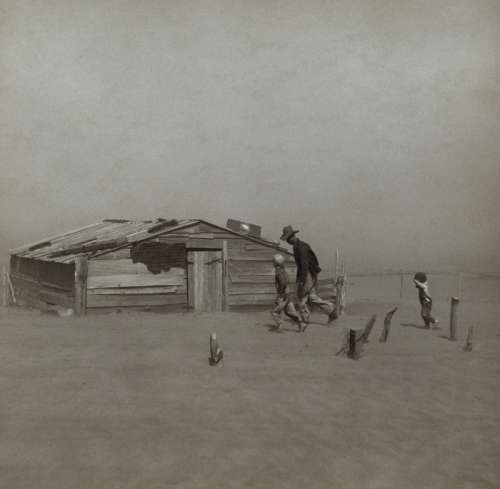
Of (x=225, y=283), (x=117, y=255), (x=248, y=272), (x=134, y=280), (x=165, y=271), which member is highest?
(x=117, y=255)

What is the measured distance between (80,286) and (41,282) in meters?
4.18

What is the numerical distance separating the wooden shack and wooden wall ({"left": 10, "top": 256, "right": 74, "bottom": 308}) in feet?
0.12

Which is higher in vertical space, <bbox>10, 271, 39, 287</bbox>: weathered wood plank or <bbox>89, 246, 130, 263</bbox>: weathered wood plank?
<bbox>89, 246, 130, 263</bbox>: weathered wood plank

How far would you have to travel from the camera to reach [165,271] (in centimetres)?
1720

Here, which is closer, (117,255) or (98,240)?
(117,255)

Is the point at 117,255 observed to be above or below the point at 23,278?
above

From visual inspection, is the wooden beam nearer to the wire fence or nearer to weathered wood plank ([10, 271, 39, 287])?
weathered wood plank ([10, 271, 39, 287])

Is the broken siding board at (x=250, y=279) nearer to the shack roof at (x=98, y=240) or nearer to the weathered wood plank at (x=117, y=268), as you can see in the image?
the shack roof at (x=98, y=240)

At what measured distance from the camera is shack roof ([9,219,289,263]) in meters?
17.1

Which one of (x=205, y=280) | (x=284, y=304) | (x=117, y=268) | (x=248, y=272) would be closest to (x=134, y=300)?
(x=117, y=268)

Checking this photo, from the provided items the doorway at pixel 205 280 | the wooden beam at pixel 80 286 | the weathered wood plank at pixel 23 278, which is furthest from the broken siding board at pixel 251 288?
the weathered wood plank at pixel 23 278

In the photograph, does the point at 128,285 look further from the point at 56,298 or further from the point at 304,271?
the point at 304,271

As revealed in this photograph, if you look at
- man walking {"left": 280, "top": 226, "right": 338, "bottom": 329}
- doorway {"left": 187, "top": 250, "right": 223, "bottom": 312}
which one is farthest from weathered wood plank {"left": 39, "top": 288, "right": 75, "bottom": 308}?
man walking {"left": 280, "top": 226, "right": 338, "bottom": 329}

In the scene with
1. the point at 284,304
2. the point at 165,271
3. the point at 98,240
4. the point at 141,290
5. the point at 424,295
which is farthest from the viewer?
the point at 98,240
